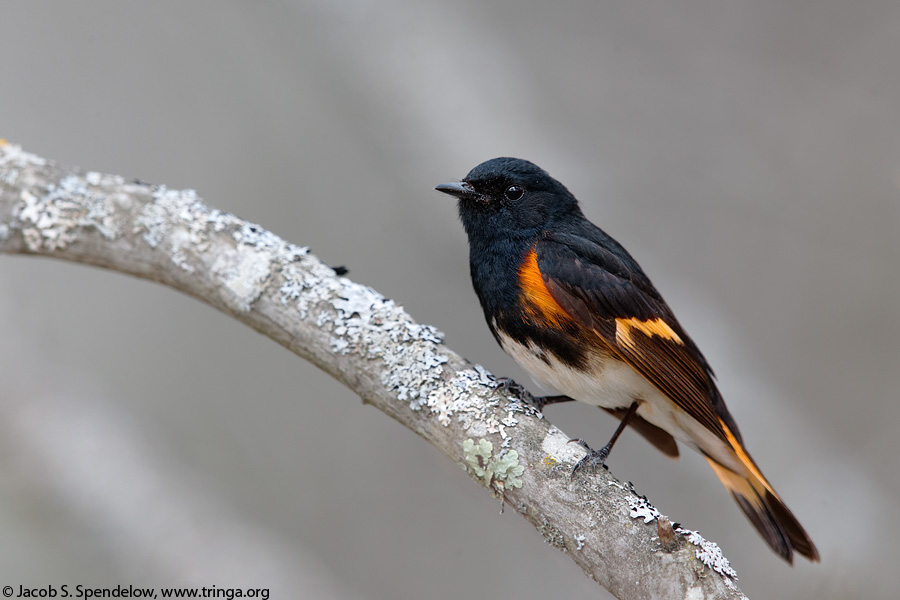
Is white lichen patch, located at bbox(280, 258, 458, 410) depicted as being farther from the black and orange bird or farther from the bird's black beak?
the bird's black beak

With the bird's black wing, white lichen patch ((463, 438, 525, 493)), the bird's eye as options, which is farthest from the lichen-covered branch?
the bird's eye

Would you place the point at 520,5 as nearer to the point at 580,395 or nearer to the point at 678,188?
the point at 678,188

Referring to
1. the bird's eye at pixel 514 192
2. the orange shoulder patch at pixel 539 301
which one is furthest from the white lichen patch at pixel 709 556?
the bird's eye at pixel 514 192

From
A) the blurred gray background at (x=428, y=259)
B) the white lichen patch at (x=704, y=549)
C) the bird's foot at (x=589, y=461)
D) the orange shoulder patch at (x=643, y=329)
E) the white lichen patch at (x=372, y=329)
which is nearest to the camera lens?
the white lichen patch at (x=704, y=549)

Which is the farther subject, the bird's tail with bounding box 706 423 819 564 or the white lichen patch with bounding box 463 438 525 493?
the bird's tail with bounding box 706 423 819 564

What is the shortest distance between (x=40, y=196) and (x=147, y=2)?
188 cm

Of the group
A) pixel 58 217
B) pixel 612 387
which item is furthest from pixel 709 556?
pixel 58 217

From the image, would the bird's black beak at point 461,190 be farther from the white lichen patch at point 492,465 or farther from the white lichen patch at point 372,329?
the white lichen patch at point 492,465

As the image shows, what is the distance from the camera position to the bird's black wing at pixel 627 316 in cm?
202

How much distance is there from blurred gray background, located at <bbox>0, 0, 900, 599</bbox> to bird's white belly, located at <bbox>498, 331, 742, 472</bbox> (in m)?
0.57

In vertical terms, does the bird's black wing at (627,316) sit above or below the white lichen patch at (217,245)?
below

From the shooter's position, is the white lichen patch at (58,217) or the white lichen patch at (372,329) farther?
the white lichen patch at (58,217)

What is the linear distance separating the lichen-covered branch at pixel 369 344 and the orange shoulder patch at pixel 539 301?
0.22 metres

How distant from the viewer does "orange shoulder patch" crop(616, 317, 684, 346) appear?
2032 millimetres
